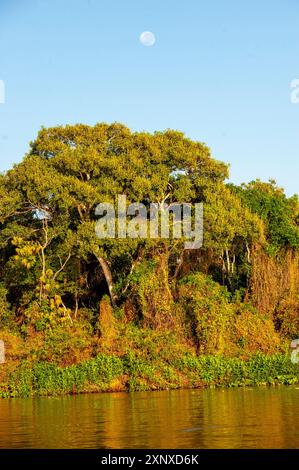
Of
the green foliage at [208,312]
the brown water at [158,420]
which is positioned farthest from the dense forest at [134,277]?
the brown water at [158,420]

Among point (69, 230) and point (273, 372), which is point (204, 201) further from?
point (273, 372)

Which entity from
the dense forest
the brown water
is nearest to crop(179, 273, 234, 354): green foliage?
the dense forest

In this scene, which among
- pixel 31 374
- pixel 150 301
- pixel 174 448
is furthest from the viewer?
pixel 150 301

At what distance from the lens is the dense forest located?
2294cm

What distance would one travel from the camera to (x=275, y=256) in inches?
1070

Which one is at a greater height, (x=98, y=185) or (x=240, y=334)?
(x=98, y=185)

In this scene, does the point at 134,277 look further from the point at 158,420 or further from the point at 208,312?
the point at 158,420

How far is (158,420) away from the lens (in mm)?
14656

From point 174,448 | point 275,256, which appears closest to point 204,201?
point 275,256

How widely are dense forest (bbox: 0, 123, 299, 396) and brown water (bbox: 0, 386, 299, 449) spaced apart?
1915 millimetres

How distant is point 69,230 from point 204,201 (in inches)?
200

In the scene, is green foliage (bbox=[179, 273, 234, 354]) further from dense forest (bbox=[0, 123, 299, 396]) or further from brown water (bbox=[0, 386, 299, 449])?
brown water (bbox=[0, 386, 299, 449])

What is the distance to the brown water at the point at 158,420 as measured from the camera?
11945 millimetres

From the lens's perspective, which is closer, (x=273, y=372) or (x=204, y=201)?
(x=273, y=372)
